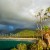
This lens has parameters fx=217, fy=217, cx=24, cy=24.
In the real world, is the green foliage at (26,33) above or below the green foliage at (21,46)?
above

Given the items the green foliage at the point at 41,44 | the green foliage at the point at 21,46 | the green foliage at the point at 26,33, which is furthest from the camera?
the green foliage at the point at 26,33

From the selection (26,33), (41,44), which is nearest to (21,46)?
(41,44)

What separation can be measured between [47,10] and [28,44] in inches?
80.6

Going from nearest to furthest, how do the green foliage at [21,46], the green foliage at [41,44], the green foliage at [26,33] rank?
the green foliage at [21,46] → the green foliage at [41,44] → the green foliage at [26,33]

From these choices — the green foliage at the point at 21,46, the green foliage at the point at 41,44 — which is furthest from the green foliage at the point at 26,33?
the green foliage at the point at 21,46

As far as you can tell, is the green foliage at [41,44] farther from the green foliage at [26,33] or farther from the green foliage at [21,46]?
the green foliage at [21,46]

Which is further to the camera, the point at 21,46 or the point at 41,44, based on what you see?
the point at 41,44

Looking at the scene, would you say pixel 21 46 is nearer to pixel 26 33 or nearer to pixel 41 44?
pixel 41 44

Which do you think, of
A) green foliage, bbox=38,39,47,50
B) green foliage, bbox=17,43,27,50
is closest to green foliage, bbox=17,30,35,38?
green foliage, bbox=38,39,47,50

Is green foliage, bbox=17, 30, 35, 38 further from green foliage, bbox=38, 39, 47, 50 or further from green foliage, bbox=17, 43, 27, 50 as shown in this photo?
green foliage, bbox=17, 43, 27, 50

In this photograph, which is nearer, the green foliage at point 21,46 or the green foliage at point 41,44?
the green foliage at point 21,46

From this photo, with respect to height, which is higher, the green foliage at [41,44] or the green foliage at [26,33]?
the green foliage at [26,33]

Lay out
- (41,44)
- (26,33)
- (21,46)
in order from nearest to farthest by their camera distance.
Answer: (21,46) → (41,44) → (26,33)

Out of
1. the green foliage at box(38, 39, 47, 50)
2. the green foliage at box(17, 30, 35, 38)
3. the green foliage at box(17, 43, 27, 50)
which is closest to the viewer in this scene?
the green foliage at box(17, 43, 27, 50)
